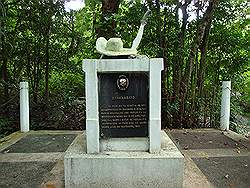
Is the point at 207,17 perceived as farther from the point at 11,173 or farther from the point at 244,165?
the point at 11,173

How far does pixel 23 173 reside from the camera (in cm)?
387

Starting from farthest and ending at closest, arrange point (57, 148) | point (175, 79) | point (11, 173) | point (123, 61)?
point (175, 79) < point (57, 148) < point (11, 173) < point (123, 61)

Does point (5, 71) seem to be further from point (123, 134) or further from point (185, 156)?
point (185, 156)

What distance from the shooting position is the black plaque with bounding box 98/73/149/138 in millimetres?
3521

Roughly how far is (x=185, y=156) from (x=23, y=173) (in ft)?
8.23

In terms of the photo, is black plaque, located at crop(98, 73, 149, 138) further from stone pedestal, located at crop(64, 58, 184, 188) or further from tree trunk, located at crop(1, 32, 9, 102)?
tree trunk, located at crop(1, 32, 9, 102)

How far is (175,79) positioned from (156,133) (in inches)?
144

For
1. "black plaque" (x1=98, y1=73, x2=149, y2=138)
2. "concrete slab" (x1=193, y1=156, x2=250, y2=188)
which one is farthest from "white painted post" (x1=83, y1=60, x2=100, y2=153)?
"concrete slab" (x1=193, y1=156, x2=250, y2=188)

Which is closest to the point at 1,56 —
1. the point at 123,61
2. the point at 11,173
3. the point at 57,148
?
the point at 57,148

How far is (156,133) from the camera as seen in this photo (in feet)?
11.4

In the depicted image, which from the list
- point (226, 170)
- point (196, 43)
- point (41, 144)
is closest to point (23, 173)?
point (41, 144)

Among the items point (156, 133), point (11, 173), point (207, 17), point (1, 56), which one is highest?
point (207, 17)

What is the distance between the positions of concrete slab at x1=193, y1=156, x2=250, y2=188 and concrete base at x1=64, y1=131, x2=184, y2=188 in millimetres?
652

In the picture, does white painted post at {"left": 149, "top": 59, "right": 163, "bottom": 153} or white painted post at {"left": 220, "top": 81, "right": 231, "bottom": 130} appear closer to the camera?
white painted post at {"left": 149, "top": 59, "right": 163, "bottom": 153}
